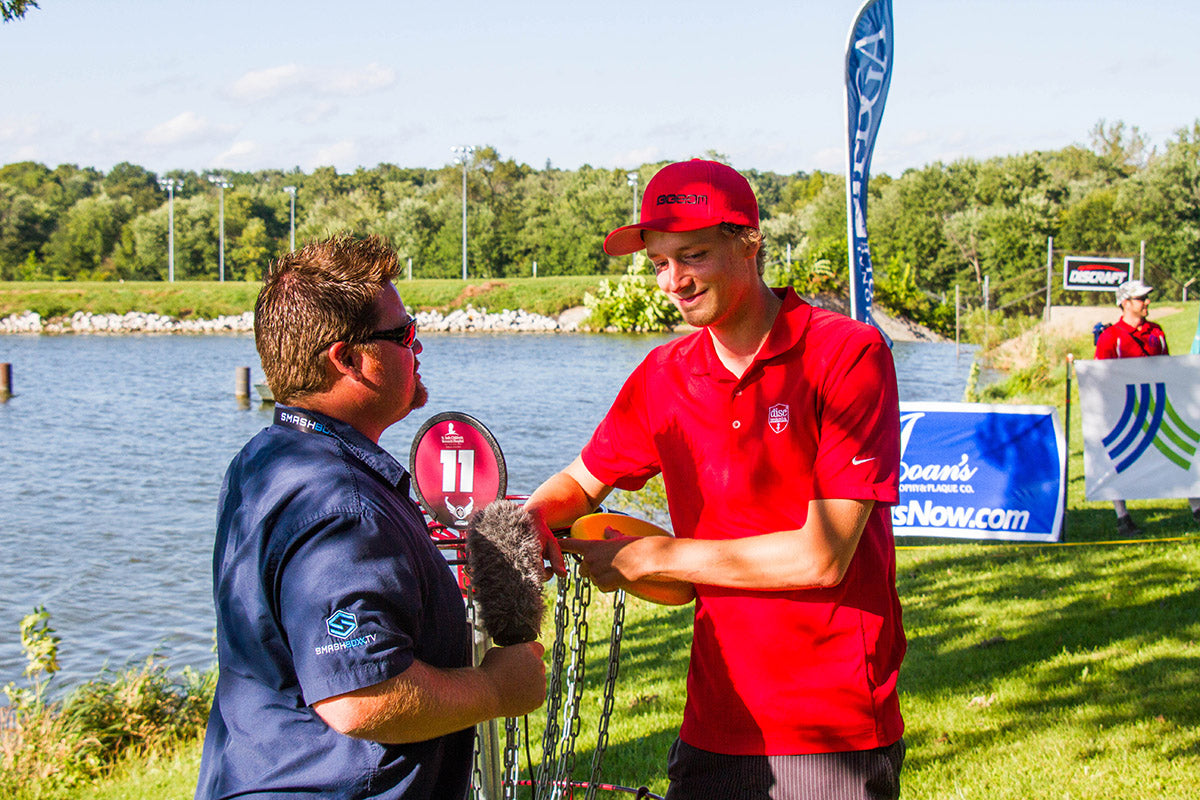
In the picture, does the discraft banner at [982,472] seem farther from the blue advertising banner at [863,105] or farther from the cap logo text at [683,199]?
the cap logo text at [683,199]

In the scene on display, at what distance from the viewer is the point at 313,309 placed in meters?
1.96

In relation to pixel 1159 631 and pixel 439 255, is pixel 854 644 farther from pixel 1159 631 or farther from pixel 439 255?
pixel 439 255

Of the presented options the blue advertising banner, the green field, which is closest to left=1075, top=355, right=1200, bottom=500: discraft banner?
the green field

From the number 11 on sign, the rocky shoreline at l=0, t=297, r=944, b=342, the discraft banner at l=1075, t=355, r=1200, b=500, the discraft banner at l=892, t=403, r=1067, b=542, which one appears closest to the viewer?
the number 11 on sign

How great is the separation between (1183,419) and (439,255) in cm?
8837

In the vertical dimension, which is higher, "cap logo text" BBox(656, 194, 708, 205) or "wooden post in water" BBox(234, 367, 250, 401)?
"cap logo text" BBox(656, 194, 708, 205)

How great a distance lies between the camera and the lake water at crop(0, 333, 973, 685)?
1148cm

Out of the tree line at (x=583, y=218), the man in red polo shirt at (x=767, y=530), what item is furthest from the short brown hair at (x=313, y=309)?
the tree line at (x=583, y=218)

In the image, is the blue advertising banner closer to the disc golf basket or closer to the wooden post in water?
the disc golf basket

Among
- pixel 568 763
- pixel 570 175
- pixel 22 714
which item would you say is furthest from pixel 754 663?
pixel 570 175

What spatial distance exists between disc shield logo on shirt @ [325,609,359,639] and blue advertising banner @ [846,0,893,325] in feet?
18.9

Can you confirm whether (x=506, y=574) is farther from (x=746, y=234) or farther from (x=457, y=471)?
(x=457, y=471)

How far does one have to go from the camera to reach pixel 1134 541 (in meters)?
9.20

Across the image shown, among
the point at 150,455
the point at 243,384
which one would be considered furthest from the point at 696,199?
the point at 243,384
